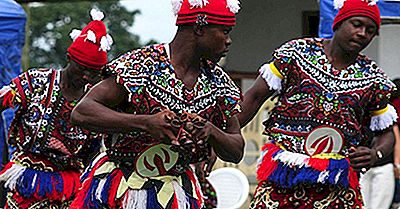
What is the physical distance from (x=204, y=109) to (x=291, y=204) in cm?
124

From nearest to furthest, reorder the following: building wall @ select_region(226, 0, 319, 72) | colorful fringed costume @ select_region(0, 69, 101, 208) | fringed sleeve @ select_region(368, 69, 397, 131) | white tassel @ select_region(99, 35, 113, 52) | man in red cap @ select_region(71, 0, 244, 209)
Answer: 1. man in red cap @ select_region(71, 0, 244, 209)
2. fringed sleeve @ select_region(368, 69, 397, 131)
3. white tassel @ select_region(99, 35, 113, 52)
4. colorful fringed costume @ select_region(0, 69, 101, 208)
5. building wall @ select_region(226, 0, 319, 72)

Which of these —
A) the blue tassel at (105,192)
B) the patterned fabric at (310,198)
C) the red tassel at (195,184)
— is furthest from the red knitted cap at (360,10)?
the blue tassel at (105,192)

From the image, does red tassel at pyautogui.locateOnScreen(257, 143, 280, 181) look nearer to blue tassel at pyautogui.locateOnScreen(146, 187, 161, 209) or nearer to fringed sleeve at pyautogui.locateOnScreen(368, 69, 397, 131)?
fringed sleeve at pyautogui.locateOnScreen(368, 69, 397, 131)

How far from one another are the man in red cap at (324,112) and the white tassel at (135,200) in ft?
3.72

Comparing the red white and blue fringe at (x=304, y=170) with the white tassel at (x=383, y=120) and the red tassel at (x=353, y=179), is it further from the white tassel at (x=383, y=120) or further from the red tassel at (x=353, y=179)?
the white tassel at (x=383, y=120)

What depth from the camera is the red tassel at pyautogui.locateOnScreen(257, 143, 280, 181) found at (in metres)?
6.03

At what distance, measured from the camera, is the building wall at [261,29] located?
11500 millimetres

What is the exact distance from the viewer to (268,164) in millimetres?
6051

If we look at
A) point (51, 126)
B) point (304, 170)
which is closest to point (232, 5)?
point (304, 170)

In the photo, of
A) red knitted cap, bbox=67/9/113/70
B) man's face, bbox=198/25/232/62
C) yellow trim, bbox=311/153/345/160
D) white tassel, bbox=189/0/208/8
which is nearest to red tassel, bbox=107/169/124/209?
man's face, bbox=198/25/232/62

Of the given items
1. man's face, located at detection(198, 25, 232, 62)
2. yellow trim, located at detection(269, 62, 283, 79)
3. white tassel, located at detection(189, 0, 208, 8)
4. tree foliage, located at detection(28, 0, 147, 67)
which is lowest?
tree foliage, located at detection(28, 0, 147, 67)

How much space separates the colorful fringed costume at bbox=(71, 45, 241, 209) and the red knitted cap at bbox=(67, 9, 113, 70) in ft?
5.09

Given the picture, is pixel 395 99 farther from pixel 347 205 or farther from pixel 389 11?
pixel 347 205

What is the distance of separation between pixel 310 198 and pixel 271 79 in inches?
27.9
